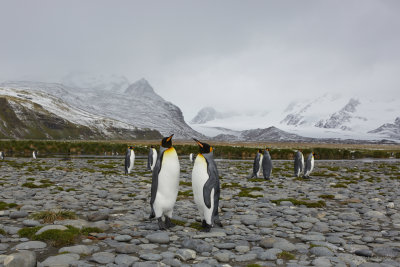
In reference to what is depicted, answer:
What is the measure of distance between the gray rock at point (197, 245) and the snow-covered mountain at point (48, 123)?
105m

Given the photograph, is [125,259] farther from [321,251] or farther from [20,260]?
[321,251]

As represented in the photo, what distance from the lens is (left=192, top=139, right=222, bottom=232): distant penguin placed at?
584cm

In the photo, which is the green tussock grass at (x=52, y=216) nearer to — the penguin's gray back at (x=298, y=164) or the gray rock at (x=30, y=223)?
the gray rock at (x=30, y=223)

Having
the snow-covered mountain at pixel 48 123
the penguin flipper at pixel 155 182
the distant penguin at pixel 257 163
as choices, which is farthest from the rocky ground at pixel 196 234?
the snow-covered mountain at pixel 48 123

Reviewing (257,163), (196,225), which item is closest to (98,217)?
(196,225)

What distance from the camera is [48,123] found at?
378 feet

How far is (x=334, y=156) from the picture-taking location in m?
42.8

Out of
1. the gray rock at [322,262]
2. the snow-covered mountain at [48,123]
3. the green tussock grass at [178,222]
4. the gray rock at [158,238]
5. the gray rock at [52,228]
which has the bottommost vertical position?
the green tussock grass at [178,222]

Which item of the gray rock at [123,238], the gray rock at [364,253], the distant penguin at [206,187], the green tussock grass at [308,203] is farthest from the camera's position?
the green tussock grass at [308,203]

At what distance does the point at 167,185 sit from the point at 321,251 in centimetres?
301

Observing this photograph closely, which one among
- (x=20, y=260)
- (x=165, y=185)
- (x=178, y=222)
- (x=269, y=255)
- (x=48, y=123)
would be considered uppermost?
(x=48, y=123)

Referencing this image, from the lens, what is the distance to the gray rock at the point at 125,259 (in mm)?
4011

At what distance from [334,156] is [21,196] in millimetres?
41916

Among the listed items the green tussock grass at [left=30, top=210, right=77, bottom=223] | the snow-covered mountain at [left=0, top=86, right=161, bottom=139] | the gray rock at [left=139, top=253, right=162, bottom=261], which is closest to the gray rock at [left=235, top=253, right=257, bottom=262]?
the gray rock at [left=139, top=253, right=162, bottom=261]
